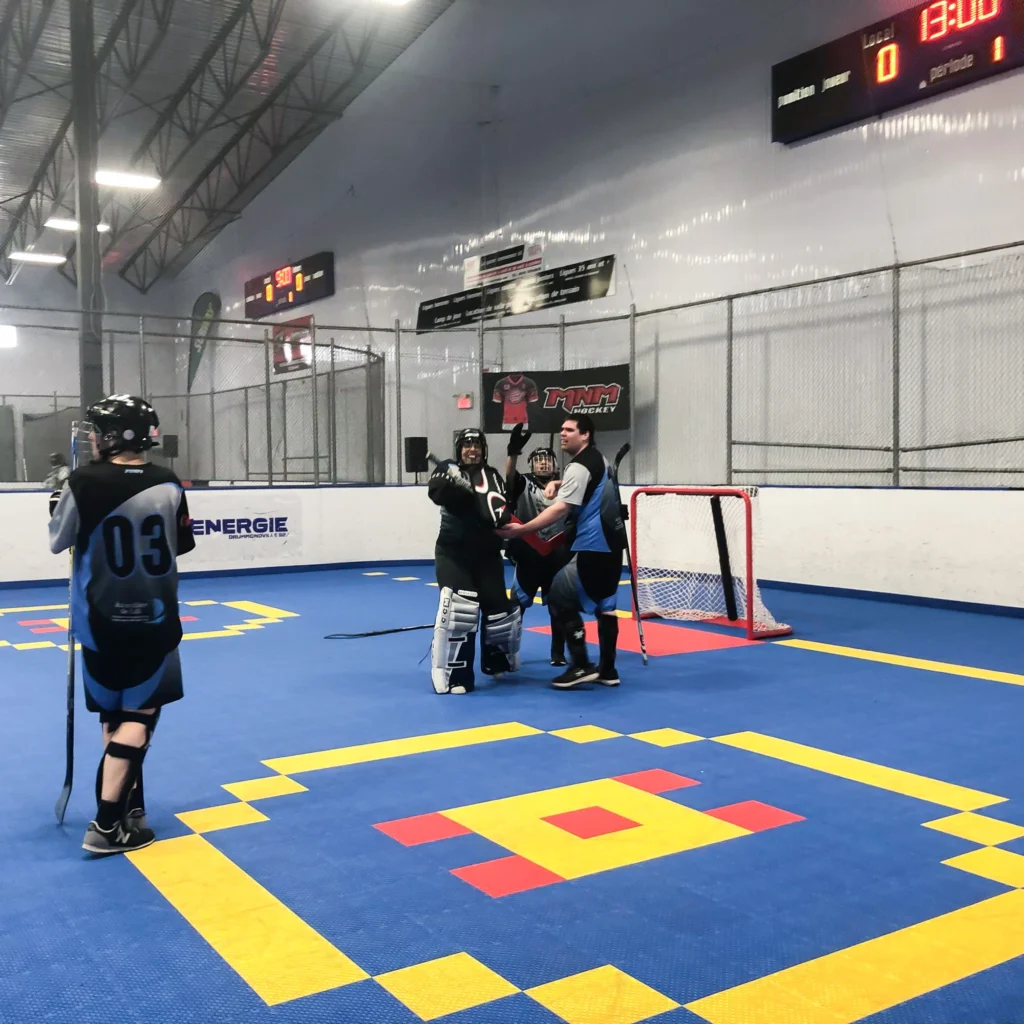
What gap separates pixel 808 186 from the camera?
12977 mm

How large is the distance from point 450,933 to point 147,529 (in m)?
1.94

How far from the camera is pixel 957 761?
5234mm

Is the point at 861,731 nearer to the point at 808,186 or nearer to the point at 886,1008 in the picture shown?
the point at 886,1008

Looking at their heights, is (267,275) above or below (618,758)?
above

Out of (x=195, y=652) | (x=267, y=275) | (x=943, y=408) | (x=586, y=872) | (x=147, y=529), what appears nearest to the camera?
(x=586, y=872)

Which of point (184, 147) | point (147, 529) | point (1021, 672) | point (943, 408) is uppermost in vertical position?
point (184, 147)

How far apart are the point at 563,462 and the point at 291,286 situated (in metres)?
11.4

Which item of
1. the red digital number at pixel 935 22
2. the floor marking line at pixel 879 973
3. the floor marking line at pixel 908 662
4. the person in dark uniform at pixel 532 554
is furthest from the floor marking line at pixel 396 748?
the red digital number at pixel 935 22

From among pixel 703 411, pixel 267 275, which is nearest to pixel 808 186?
pixel 703 411

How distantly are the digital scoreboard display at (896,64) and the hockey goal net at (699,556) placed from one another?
507cm

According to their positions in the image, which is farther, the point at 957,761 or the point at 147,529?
the point at 957,761

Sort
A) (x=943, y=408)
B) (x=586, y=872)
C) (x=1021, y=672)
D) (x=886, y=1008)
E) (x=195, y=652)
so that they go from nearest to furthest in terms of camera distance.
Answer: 1. (x=886, y=1008)
2. (x=586, y=872)
3. (x=1021, y=672)
4. (x=195, y=652)
5. (x=943, y=408)

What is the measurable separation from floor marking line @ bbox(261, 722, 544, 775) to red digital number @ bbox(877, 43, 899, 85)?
9.48m

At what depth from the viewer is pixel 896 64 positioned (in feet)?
38.4
